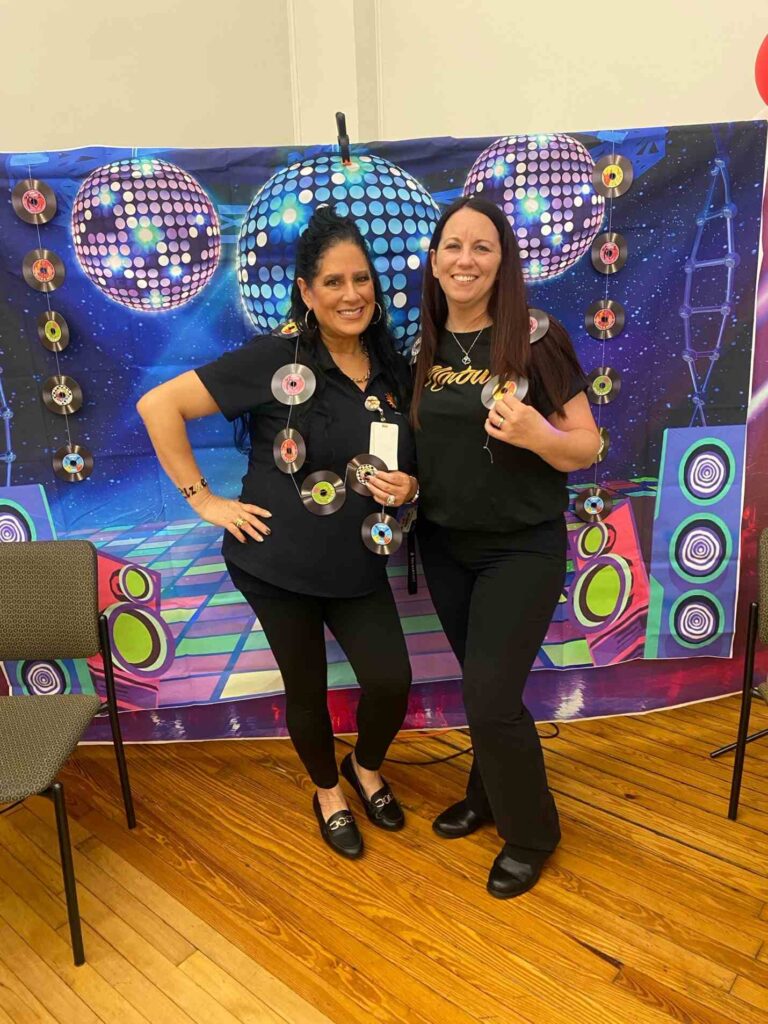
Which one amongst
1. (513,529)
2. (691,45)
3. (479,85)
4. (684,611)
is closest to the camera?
(513,529)

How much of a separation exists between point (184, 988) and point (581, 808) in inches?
45.1

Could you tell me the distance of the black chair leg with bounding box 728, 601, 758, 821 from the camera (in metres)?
1.88

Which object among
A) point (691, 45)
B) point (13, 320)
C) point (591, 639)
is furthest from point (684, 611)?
point (13, 320)

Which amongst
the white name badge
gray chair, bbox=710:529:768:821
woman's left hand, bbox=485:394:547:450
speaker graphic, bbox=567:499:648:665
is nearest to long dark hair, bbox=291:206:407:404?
the white name badge

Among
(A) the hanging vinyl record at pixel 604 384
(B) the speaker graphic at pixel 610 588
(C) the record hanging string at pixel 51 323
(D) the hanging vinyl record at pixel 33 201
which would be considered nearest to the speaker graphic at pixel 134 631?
(C) the record hanging string at pixel 51 323

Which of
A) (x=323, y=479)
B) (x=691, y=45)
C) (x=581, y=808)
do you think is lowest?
(x=581, y=808)

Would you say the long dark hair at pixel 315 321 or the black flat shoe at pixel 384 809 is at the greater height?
the long dark hair at pixel 315 321

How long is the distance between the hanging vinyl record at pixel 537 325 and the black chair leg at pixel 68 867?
1399 mm

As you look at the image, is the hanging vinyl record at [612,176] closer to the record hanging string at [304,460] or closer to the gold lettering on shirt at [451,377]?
the gold lettering on shirt at [451,377]

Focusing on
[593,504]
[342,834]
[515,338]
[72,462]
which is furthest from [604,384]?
[72,462]

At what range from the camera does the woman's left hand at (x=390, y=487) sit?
165 centimetres

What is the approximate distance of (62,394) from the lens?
2016mm

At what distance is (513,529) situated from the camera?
1.64 m

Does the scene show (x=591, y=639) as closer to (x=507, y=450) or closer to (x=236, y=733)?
(x=507, y=450)
